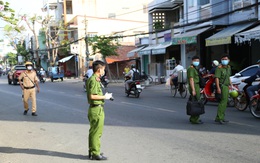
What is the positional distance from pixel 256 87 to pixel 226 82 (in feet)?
7.41

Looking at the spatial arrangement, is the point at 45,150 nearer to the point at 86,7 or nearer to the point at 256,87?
the point at 256,87

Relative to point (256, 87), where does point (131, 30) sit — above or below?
above

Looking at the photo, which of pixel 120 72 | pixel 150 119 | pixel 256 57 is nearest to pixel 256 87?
pixel 150 119

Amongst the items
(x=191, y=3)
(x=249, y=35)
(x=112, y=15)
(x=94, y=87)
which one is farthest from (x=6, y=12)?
(x=112, y=15)

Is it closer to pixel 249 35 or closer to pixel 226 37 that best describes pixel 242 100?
pixel 249 35

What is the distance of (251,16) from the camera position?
1986 centimetres

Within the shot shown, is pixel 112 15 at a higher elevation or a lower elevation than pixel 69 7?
lower

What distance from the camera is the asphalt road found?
20.2 ft

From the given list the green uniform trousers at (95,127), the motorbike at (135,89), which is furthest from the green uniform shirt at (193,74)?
the motorbike at (135,89)

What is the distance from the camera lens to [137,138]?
25.2 ft

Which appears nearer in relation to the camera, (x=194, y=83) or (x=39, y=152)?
(x=39, y=152)

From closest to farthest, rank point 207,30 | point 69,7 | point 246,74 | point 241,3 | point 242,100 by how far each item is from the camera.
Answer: point 242,100 → point 246,74 → point 241,3 → point 207,30 → point 69,7

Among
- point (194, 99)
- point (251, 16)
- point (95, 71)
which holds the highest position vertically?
point (251, 16)

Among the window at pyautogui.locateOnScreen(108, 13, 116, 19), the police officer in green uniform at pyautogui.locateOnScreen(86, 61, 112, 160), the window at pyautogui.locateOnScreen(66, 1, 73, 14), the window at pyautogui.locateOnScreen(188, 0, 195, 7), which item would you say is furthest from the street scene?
the window at pyautogui.locateOnScreen(66, 1, 73, 14)
